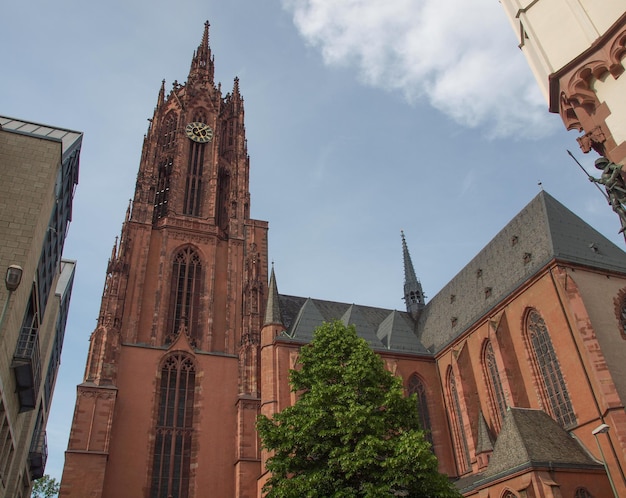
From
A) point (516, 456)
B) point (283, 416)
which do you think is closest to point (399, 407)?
point (283, 416)

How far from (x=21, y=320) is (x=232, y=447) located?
12.3m

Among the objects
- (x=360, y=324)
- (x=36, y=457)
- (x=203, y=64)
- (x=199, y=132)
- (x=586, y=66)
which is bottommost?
(x=586, y=66)

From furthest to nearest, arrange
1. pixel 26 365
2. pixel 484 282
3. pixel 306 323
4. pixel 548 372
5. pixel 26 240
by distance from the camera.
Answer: pixel 306 323 → pixel 484 282 → pixel 548 372 → pixel 26 365 → pixel 26 240

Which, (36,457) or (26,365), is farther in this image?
(36,457)

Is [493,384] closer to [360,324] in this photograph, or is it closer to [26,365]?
[360,324]

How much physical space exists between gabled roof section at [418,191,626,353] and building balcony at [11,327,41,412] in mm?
17107

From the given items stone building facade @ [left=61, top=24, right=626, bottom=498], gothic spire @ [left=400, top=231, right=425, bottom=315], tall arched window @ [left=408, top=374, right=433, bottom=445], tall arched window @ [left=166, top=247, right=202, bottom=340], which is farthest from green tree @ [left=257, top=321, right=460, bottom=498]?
gothic spire @ [left=400, top=231, right=425, bottom=315]

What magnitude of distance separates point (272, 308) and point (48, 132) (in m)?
12.8

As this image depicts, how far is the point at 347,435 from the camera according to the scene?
46.0 ft

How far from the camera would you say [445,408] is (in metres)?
26.3

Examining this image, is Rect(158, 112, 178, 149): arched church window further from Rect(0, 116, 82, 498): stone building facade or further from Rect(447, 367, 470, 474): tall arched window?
Rect(447, 367, 470, 474): tall arched window

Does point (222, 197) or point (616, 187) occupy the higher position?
point (222, 197)

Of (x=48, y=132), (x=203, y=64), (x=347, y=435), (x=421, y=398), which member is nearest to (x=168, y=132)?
(x=203, y=64)

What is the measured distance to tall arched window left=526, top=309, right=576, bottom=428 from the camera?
19.1 metres
